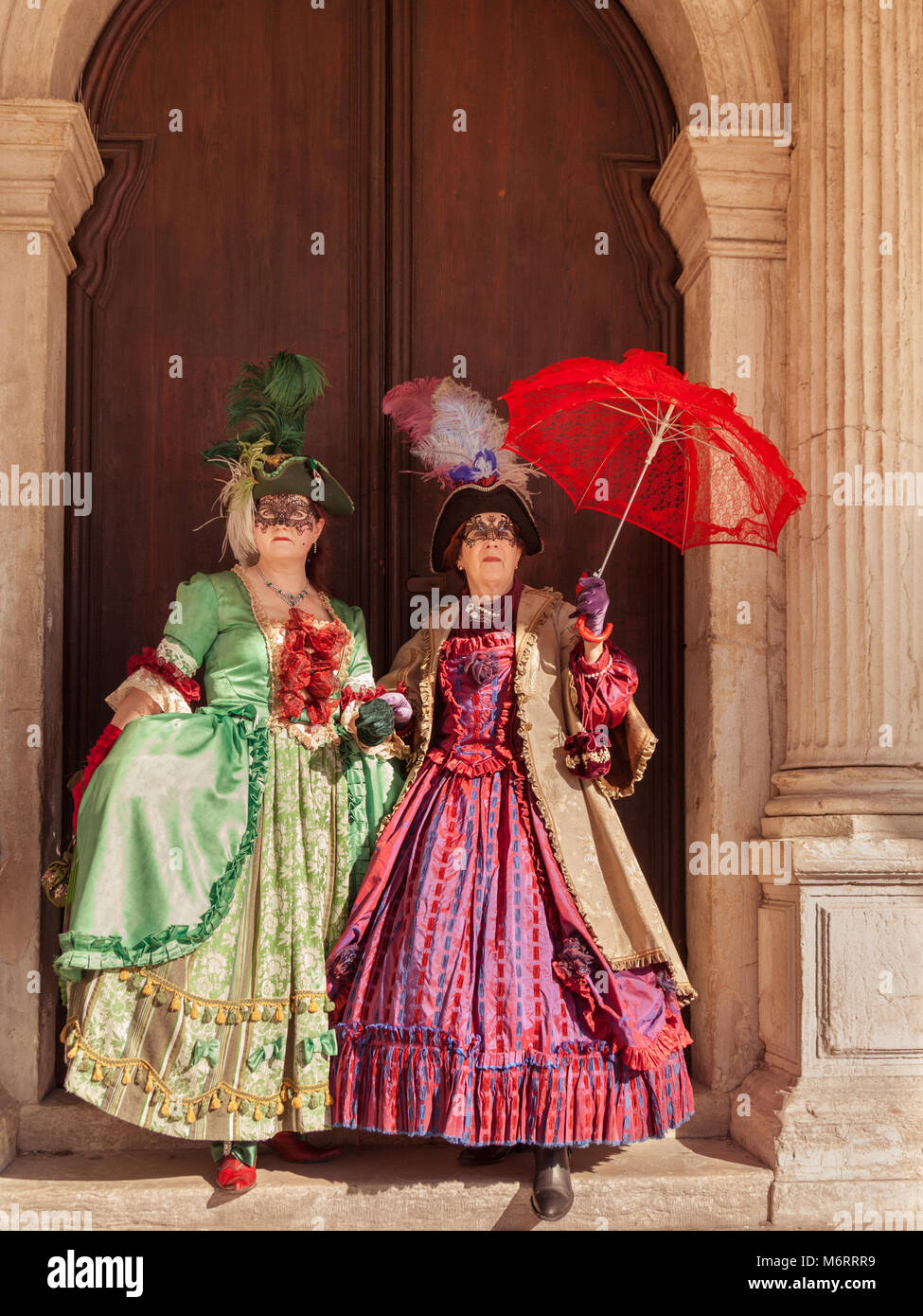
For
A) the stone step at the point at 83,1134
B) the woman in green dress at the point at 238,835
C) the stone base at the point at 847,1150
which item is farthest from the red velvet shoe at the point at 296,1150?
the stone base at the point at 847,1150

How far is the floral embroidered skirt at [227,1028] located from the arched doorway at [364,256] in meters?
1.23

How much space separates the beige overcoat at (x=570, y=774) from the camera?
3738 mm

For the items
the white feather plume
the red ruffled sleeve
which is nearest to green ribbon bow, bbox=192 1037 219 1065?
the red ruffled sleeve

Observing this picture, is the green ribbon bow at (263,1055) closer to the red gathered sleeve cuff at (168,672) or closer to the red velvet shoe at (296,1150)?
the red velvet shoe at (296,1150)

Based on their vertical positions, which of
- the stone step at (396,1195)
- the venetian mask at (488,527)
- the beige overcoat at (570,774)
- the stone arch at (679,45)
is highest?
the stone arch at (679,45)

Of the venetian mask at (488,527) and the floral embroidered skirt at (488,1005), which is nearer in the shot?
the floral embroidered skirt at (488,1005)

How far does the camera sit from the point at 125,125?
479cm

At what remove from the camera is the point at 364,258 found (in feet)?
15.8

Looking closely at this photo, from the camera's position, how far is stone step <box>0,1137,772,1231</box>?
361 cm

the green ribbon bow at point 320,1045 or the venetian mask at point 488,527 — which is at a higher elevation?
the venetian mask at point 488,527

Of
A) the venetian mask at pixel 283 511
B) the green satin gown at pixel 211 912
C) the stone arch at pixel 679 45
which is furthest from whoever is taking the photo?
the stone arch at pixel 679 45

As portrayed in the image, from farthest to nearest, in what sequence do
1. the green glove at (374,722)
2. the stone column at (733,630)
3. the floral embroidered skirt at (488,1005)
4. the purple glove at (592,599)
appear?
the stone column at (733,630) → the green glove at (374,722) → the purple glove at (592,599) → the floral embroidered skirt at (488,1005)

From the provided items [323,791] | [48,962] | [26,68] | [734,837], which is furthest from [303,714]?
[26,68]

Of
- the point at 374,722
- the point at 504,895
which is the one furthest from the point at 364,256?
the point at 504,895
